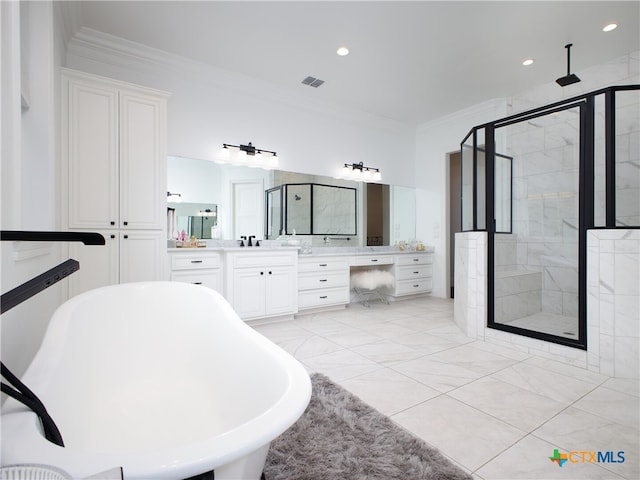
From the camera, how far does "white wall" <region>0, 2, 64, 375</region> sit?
1.22 meters

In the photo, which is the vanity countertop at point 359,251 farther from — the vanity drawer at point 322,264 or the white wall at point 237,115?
the white wall at point 237,115

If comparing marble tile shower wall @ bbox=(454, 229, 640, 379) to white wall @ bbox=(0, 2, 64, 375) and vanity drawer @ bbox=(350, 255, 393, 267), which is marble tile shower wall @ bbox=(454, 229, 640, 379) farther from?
white wall @ bbox=(0, 2, 64, 375)

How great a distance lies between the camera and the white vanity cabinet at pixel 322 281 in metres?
3.89

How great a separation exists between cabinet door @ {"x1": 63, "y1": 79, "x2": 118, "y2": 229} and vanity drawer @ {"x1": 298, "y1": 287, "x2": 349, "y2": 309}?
7.01ft

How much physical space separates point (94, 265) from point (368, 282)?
10.1 feet

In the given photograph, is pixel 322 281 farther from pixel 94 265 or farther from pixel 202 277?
pixel 94 265

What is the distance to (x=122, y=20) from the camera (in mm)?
2768

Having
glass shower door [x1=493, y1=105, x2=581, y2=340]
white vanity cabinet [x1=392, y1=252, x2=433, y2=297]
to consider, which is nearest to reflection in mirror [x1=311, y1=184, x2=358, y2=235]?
white vanity cabinet [x1=392, y1=252, x2=433, y2=297]

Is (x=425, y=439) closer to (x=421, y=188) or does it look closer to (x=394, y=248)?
(x=394, y=248)

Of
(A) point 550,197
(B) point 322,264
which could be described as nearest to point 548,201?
(A) point 550,197

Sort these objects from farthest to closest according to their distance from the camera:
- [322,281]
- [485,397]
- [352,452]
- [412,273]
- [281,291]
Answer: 1. [412,273]
2. [322,281]
3. [281,291]
4. [485,397]
5. [352,452]

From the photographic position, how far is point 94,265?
2.55 meters

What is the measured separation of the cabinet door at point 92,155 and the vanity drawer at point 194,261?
2.02 feet

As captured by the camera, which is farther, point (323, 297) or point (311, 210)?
point (311, 210)
